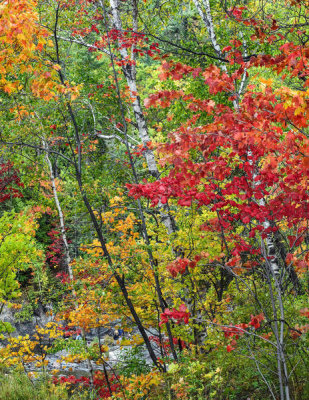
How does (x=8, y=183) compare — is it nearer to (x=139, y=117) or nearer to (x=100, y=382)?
(x=100, y=382)

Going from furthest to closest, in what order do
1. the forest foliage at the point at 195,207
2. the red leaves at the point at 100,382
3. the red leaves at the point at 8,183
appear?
the red leaves at the point at 8,183 → the red leaves at the point at 100,382 → the forest foliage at the point at 195,207

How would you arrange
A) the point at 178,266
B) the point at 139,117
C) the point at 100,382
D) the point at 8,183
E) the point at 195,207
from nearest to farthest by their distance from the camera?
the point at 178,266 → the point at 195,207 → the point at 139,117 → the point at 100,382 → the point at 8,183

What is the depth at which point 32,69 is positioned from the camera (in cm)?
492

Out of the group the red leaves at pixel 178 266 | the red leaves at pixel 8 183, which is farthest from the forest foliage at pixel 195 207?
the red leaves at pixel 8 183

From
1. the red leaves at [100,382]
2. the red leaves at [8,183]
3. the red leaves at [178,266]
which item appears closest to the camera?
the red leaves at [178,266]

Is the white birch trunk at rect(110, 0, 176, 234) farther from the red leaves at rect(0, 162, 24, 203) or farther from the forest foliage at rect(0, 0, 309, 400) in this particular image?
the red leaves at rect(0, 162, 24, 203)

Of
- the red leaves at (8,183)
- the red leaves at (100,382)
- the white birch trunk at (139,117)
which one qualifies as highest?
the red leaves at (8,183)

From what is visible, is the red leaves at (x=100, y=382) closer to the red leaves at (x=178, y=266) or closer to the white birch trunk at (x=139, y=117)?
the white birch trunk at (x=139, y=117)

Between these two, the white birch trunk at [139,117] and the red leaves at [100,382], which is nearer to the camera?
the white birch trunk at [139,117]

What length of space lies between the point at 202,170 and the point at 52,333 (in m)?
6.06

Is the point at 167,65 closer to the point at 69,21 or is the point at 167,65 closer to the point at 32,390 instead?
the point at 32,390

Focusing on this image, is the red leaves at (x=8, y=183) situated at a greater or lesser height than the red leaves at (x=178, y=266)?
greater

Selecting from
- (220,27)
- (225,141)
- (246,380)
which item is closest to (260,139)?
(225,141)

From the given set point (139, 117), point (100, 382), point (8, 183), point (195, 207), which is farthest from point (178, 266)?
point (8, 183)
